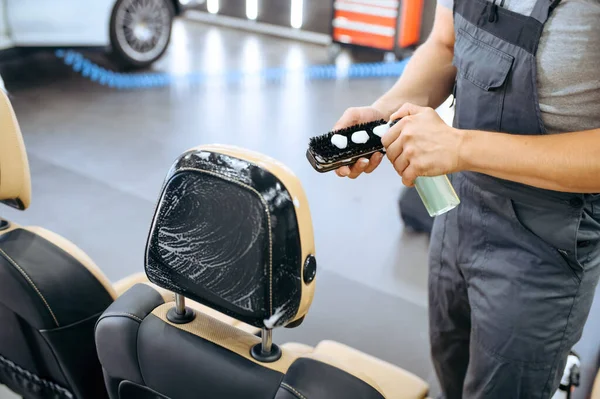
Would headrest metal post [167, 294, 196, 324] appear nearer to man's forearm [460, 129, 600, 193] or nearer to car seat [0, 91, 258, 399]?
car seat [0, 91, 258, 399]

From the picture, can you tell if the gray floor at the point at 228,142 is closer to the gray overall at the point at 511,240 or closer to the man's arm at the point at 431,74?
the gray overall at the point at 511,240

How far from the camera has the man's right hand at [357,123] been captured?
1257 mm

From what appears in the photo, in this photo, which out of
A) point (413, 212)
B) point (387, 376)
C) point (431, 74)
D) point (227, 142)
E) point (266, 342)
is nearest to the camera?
point (266, 342)

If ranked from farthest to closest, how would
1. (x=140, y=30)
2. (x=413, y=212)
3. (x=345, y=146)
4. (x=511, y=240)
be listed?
1. (x=140, y=30)
2. (x=413, y=212)
3. (x=511, y=240)
4. (x=345, y=146)

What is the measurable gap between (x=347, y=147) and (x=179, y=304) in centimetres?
41

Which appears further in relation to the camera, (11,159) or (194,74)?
(194,74)

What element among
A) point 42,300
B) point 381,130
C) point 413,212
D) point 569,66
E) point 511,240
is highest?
point 569,66

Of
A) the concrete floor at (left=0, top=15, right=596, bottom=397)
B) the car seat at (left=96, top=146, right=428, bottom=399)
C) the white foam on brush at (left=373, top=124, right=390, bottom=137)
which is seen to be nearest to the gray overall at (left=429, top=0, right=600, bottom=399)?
the white foam on brush at (left=373, top=124, right=390, bottom=137)

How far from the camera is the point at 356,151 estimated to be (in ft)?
3.98

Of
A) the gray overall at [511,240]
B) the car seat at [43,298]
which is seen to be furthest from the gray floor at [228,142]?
the car seat at [43,298]

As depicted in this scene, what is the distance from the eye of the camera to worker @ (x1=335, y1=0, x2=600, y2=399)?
1.17 metres

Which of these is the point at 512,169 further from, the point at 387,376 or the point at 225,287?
the point at 387,376

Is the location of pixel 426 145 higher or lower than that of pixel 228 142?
higher

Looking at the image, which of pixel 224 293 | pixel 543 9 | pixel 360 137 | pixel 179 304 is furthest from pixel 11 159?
pixel 543 9
